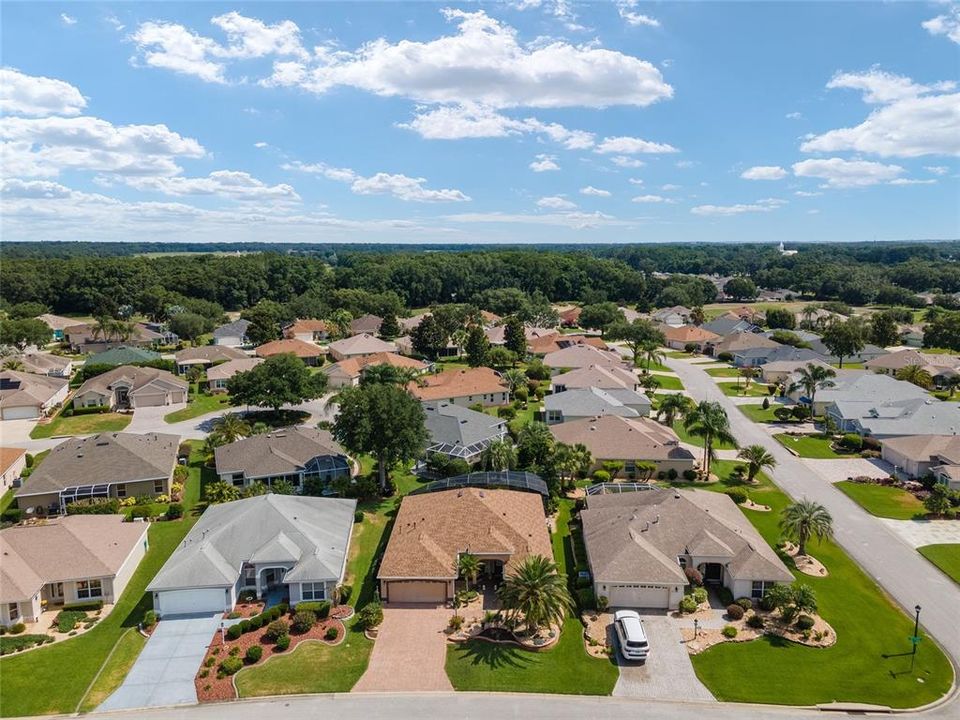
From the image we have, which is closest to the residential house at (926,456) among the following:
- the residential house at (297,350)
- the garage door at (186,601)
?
the garage door at (186,601)

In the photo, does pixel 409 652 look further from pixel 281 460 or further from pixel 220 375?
pixel 220 375

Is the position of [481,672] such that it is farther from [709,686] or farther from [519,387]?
[519,387]

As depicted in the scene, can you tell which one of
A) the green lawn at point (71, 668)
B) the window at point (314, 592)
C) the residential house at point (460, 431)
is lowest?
the green lawn at point (71, 668)

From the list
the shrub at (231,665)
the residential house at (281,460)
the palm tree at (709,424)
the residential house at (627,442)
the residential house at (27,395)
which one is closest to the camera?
the shrub at (231,665)

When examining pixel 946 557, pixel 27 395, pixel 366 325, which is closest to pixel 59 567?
pixel 27 395

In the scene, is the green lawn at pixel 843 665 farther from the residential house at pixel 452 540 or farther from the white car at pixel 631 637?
the residential house at pixel 452 540
